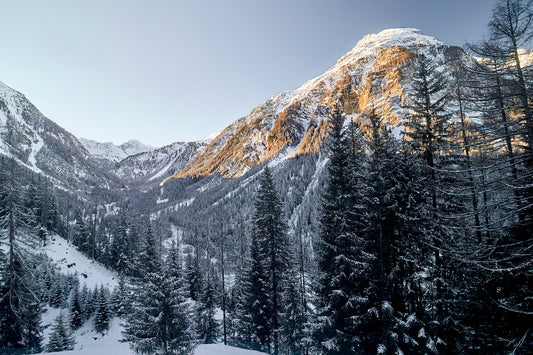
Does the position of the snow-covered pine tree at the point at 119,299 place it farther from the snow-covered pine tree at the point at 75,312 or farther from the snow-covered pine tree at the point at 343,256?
the snow-covered pine tree at the point at 343,256

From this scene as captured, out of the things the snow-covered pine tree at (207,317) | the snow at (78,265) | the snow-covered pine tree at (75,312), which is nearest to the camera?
the snow-covered pine tree at (207,317)

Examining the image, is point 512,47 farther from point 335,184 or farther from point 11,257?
point 11,257

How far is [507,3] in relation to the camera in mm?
7988

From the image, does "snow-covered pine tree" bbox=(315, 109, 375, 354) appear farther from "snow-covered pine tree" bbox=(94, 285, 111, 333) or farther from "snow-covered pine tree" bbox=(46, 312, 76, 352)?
"snow-covered pine tree" bbox=(94, 285, 111, 333)

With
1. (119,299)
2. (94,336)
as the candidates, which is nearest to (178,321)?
(94,336)

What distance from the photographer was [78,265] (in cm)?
5662

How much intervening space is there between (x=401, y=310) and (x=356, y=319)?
2330 millimetres

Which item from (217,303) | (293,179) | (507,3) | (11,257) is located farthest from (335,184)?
(293,179)

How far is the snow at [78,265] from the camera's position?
2122 inches

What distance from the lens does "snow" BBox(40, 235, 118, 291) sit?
5391 cm

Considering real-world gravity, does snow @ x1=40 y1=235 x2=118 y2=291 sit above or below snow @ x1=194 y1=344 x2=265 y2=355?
above

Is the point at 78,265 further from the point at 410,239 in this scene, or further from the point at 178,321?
the point at 410,239

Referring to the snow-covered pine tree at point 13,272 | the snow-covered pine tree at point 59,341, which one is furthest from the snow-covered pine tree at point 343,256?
the snow-covered pine tree at point 59,341

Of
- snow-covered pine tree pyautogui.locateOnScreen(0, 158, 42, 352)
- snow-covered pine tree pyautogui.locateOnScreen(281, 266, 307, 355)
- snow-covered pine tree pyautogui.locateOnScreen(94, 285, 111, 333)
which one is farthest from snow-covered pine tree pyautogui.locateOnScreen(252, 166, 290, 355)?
snow-covered pine tree pyautogui.locateOnScreen(94, 285, 111, 333)
